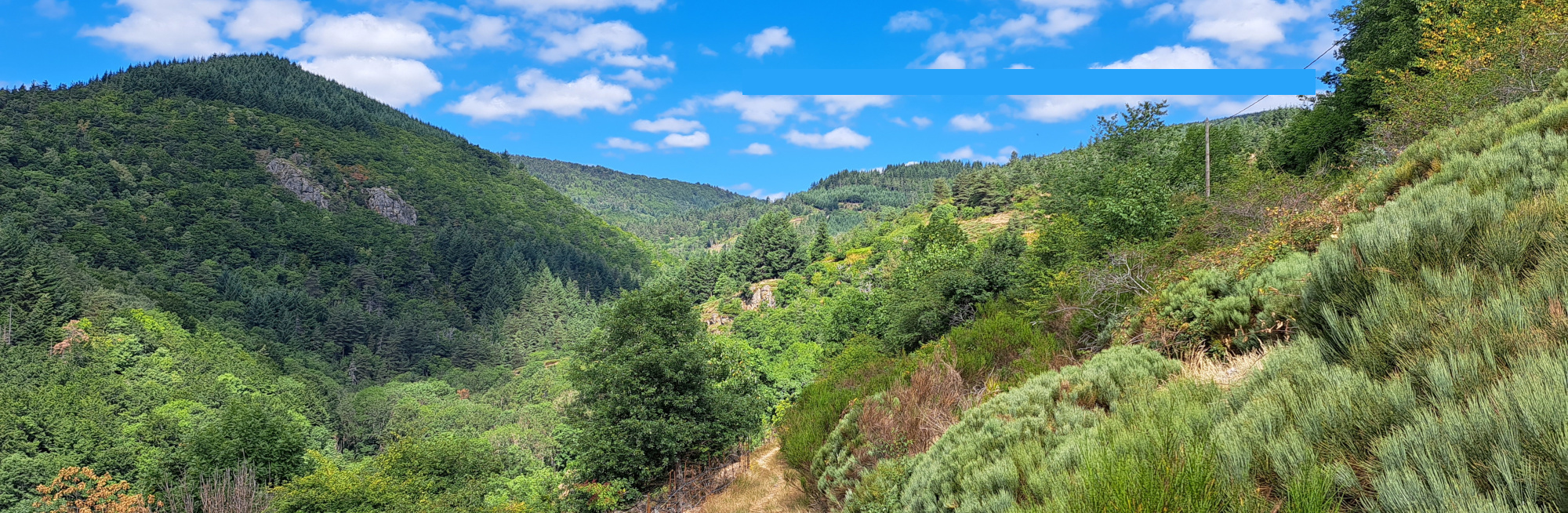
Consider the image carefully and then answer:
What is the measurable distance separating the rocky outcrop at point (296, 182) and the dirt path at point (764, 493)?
560 feet

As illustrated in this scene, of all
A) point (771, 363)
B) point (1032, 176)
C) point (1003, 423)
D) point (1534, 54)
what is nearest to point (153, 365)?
point (771, 363)

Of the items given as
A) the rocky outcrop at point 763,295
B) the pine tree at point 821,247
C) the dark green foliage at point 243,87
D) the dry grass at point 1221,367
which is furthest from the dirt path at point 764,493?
the dark green foliage at point 243,87

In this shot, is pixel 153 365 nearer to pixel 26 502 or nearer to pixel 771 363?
pixel 26 502

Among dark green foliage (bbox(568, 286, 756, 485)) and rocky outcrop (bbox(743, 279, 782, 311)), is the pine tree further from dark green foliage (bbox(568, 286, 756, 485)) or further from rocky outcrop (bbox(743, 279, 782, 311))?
dark green foliage (bbox(568, 286, 756, 485))

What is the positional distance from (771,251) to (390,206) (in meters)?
122

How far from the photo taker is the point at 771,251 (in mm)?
85125

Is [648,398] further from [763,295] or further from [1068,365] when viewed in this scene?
[763,295]

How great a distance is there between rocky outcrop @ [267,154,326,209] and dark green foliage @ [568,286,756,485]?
164257 mm

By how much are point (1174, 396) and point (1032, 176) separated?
99.5 meters

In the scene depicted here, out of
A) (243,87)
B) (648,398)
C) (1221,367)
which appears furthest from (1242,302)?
(243,87)

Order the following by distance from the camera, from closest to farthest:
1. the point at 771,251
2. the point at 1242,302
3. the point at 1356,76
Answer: the point at 1242,302
the point at 1356,76
the point at 771,251

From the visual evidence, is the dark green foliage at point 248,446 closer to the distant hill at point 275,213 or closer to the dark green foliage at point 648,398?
the dark green foliage at point 648,398

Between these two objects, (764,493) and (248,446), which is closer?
(764,493)

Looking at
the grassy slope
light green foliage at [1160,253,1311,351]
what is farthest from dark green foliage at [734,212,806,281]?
the grassy slope
